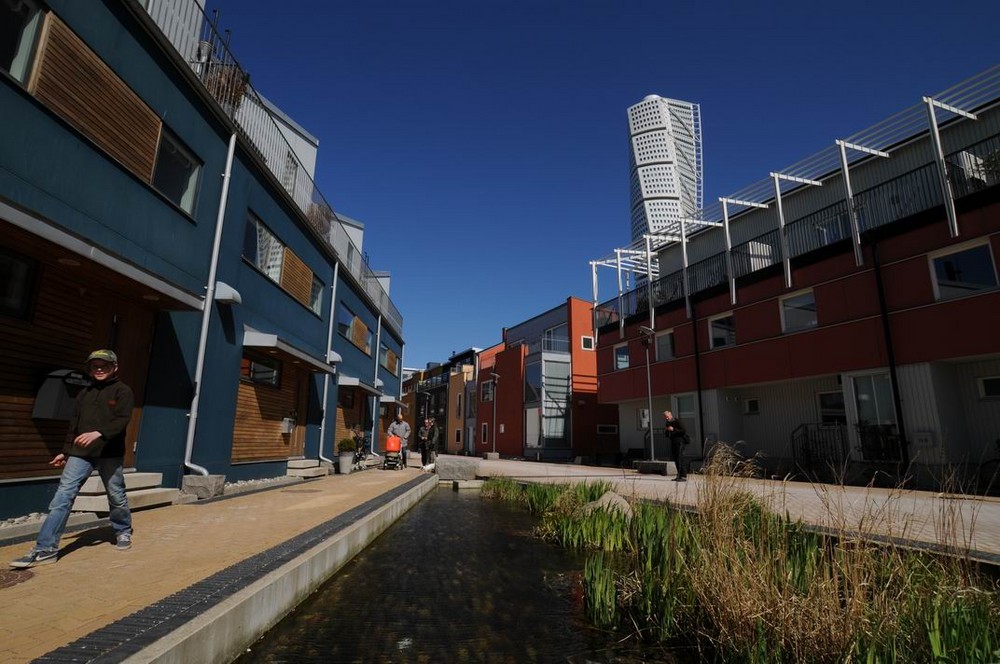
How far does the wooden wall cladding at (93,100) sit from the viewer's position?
5320 millimetres

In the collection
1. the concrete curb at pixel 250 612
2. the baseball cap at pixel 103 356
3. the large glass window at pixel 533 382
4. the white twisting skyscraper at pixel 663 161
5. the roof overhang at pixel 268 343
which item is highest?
the white twisting skyscraper at pixel 663 161

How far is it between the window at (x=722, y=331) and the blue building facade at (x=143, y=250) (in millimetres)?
13830

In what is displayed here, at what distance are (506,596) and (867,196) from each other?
15.6 metres

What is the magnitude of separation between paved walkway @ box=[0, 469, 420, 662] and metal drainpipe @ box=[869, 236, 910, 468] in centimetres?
1275

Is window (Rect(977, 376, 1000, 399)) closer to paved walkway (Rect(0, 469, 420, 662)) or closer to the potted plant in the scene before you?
paved walkway (Rect(0, 469, 420, 662))

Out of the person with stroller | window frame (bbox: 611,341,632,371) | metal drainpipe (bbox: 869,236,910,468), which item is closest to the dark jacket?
the person with stroller

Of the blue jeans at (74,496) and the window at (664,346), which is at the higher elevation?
the window at (664,346)

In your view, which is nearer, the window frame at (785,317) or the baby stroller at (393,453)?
the window frame at (785,317)

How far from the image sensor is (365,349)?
64.1 feet

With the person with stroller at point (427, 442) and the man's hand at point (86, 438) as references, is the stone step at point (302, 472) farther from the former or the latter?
the man's hand at point (86, 438)

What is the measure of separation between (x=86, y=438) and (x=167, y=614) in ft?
7.13

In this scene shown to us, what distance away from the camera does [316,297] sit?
1401 centimetres

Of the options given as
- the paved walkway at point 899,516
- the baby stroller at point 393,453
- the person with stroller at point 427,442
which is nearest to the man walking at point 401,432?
the baby stroller at point 393,453

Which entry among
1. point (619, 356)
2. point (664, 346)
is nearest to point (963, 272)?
point (664, 346)
